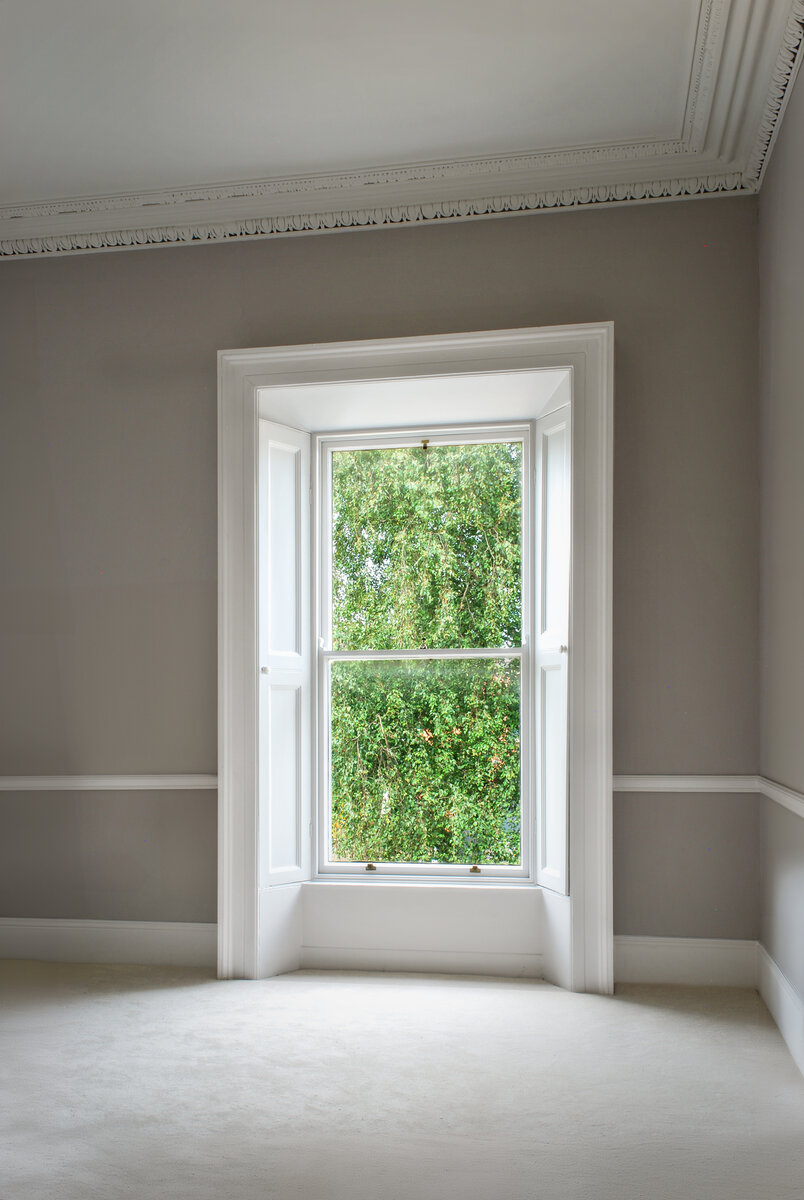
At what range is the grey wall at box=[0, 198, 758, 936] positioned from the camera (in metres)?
3.46

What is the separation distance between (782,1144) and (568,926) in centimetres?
122

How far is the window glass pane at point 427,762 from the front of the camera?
12.9 ft

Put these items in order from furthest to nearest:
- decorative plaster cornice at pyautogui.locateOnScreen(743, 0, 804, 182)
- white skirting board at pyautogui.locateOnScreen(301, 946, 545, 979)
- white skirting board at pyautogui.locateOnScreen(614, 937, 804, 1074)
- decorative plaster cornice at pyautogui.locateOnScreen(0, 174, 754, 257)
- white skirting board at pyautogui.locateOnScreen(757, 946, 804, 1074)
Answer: white skirting board at pyautogui.locateOnScreen(301, 946, 545, 979)
decorative plaster cornice at pyautogui.locateOnScreen(0, 174, 754, 257)
white skirting board at pyautogui.locateOnScreen(614, 937, 804, 1074)
white skirting board at pyautogui.locateOnScreen(757, 946, 804, 1074)
decorative plaster cornice at pyautogui.locateOnScreen(743, 0, 804, 182)

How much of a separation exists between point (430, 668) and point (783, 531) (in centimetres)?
153

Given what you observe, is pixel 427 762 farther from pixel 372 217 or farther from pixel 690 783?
pixel 372 217

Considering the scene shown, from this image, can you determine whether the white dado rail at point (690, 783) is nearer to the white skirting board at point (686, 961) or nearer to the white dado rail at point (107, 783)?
the white skirting board at point (686, 961)

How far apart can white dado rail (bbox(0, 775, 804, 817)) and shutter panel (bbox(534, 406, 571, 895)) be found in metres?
0.29

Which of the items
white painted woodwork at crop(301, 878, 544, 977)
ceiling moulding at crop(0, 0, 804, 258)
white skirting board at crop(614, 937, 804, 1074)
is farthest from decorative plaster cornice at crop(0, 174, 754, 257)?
white skirting board at crop(614, 937, 804, 1074)

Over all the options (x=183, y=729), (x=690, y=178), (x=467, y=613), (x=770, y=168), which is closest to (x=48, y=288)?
(x=183, y=729)

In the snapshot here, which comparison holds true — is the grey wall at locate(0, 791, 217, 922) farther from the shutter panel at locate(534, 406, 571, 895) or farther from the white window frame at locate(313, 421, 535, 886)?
the shutter panel at locate(534, 406, 571, 895)

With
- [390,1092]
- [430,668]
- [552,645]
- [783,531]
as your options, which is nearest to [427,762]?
[430,668]

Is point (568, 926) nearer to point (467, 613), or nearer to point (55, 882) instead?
point (467, 613)

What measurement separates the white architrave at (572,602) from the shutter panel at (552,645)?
84 mm

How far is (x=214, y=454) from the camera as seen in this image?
379 centimetres
